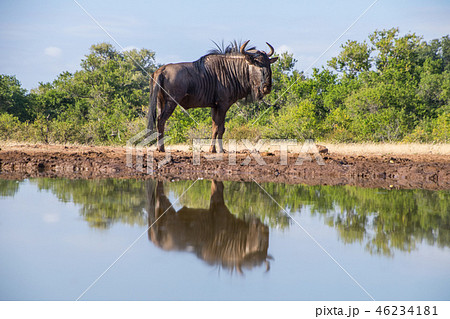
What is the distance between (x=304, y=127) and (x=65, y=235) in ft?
54.7

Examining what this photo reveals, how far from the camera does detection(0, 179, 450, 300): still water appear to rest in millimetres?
3277

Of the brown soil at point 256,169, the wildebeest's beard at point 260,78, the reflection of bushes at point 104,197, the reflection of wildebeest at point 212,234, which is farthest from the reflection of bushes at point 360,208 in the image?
the wildebeest's beard at point 260,78

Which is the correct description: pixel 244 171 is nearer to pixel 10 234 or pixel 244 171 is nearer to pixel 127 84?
pixel 10 234

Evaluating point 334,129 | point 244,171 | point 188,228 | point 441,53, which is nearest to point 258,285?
point 188,228

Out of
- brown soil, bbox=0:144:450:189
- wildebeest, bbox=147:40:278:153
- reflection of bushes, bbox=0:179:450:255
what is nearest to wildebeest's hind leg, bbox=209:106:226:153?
wildebeest, bbox=147:40:278:153

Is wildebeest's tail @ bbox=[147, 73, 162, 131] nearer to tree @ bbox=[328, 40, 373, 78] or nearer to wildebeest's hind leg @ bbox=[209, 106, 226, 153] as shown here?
wildebeest's hind leg @ bbox=[209, 106, 226, 153]

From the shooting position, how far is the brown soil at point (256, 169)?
9.68 meters

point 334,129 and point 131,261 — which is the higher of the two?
point 334,129

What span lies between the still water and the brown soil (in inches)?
96.0

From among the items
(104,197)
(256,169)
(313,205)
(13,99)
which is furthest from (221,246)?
(13,99)

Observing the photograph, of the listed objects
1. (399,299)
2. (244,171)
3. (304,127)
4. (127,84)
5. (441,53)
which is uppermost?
(441,53)

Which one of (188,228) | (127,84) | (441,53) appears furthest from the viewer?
(441,53)

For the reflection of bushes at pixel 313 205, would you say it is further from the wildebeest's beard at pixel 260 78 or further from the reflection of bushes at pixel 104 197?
the wildebeest's beard at pixel 260 78

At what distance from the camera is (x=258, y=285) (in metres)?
3.33
